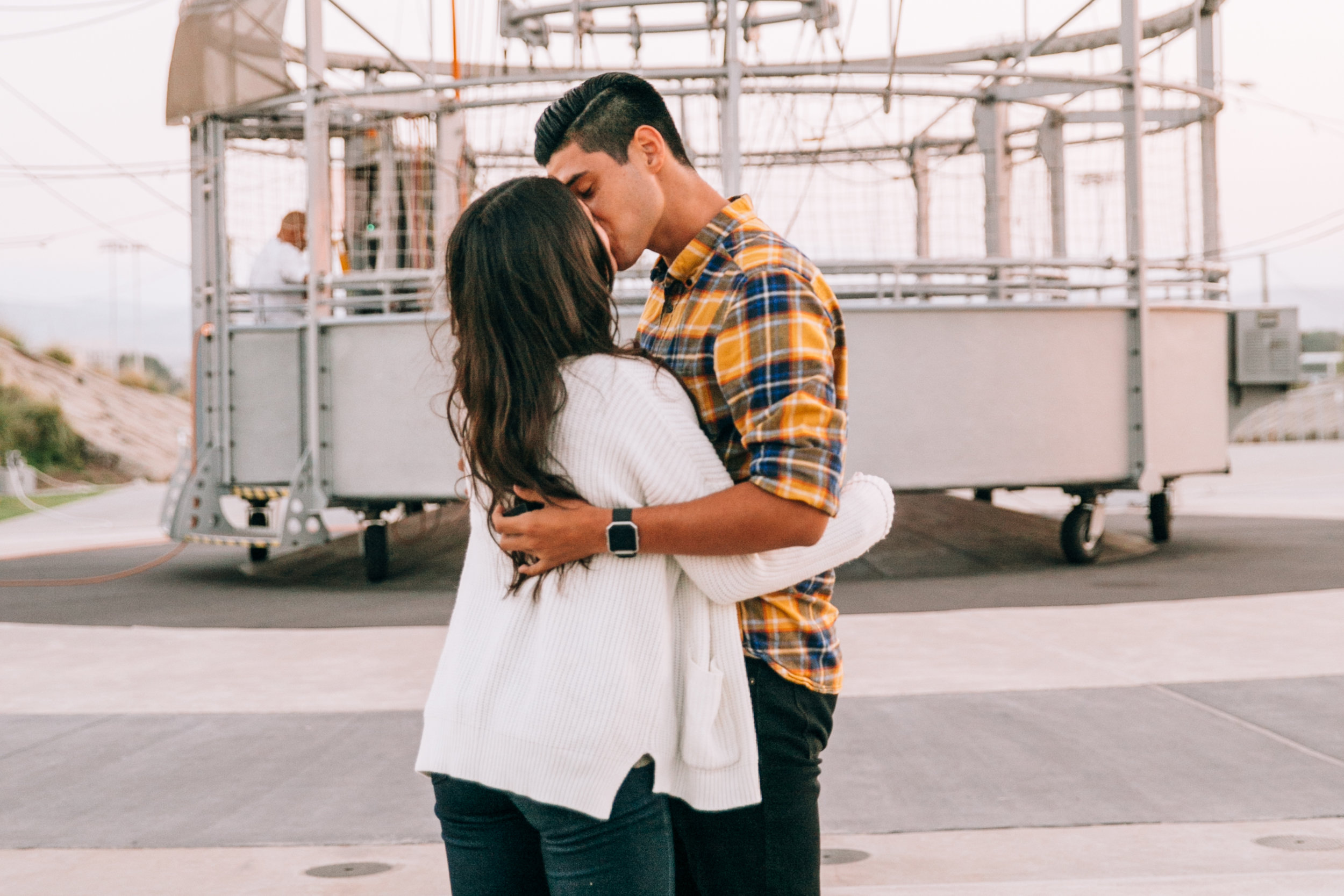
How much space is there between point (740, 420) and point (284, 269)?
29.2ft

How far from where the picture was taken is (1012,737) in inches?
190

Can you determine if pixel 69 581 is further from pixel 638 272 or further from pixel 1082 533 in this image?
pixel 1082 533

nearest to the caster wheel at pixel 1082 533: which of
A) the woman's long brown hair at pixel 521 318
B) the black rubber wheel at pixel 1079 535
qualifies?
the black rubber wheel at pixel 1079 535

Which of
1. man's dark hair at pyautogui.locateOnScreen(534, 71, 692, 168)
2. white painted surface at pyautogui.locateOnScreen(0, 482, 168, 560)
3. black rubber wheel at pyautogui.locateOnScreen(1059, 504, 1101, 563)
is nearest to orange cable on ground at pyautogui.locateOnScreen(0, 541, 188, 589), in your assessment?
white painted surface at pyautogui.locateOnScreen(0, 482, 168, 560)

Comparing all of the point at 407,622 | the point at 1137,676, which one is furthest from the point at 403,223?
the point at 1137,676

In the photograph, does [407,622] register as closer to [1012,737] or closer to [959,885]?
[1012,737]

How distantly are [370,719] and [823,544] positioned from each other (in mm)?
3958

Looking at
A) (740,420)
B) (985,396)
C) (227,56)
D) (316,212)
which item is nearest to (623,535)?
(740,420)

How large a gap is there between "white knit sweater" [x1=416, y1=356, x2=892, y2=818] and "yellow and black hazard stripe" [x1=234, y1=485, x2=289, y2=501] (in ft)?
28.5

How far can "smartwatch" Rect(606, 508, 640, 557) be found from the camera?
5.22 ft

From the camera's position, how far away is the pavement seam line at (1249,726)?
14.6ft

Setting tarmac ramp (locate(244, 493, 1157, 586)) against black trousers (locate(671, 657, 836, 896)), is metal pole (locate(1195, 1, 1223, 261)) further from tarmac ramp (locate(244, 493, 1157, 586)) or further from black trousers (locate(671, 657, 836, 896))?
black trousers (locate(671, 657, 836, 896))

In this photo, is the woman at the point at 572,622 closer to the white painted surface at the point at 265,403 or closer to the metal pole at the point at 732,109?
the metal pole at the point at 732,109

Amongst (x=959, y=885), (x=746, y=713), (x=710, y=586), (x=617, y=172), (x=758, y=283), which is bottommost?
(x=959, y=885)
